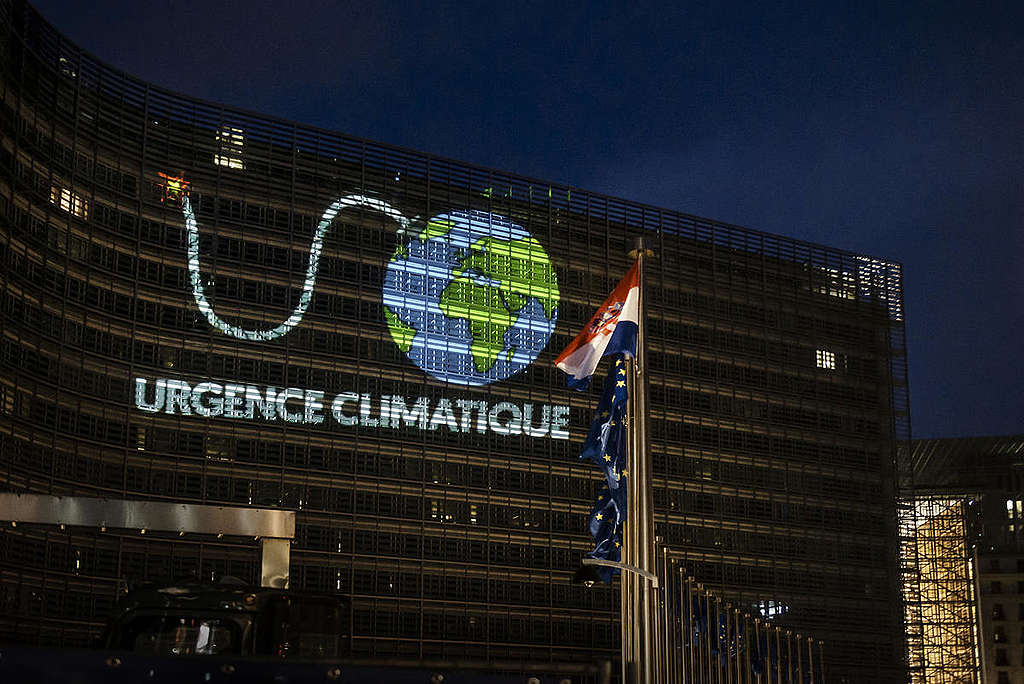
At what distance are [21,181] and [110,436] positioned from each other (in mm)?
11406

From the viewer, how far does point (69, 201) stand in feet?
180

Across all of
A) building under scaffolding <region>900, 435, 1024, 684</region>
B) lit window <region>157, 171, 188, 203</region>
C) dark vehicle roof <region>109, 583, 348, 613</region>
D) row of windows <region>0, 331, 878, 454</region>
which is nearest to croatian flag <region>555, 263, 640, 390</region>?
dark vehicle roof <region>109, 583, 348, 613</region>

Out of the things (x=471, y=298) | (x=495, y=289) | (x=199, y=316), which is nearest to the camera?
(x=199, y=316)

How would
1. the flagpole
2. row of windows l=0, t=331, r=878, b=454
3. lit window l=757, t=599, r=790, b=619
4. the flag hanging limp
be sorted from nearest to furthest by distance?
the flagpole → the flag hanging limp → row of windows l=0, t=331, r=878, b=454 → lit window l=757, t=599, r=790, b=619

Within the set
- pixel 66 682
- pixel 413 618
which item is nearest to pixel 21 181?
pixel 413 618

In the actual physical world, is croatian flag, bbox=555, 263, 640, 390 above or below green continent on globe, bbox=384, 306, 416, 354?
below

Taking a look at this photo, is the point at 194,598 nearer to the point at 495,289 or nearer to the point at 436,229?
the point at 436,229

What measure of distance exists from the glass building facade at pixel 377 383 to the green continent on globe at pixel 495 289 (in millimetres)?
138

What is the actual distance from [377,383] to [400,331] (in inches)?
118

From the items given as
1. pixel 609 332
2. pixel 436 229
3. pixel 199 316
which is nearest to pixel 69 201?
pixel 199 316

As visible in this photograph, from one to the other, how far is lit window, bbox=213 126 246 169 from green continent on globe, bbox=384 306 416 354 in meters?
10.0

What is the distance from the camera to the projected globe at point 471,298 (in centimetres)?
6394

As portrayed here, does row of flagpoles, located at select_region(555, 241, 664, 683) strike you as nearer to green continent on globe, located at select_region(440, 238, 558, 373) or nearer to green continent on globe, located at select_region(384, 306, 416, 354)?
green continent on globe, located at select_region(384, 306, 416, 354)

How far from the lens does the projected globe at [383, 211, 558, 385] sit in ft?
210
